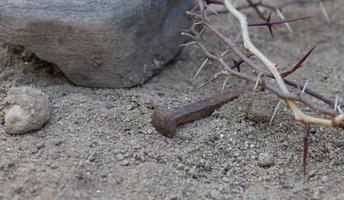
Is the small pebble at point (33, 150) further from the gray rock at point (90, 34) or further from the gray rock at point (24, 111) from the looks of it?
the gray rock at point (90, 34)

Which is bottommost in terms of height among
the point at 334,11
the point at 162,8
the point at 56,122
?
the point at 334,11

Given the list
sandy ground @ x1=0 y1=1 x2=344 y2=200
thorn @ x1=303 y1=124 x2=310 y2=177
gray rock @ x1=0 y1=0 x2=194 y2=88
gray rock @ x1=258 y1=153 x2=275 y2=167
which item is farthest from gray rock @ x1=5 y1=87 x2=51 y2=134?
thorn @ x1=303 y1=124 x2=310 y2=177

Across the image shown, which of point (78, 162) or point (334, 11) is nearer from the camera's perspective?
point (78, 162)

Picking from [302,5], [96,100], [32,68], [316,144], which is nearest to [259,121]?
[316,144]

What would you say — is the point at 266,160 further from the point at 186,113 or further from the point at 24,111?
the point at 24,111

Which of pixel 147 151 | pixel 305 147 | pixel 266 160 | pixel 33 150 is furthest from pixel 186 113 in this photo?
pixel 33 150

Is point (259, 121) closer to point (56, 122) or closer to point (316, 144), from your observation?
point (316, 144)

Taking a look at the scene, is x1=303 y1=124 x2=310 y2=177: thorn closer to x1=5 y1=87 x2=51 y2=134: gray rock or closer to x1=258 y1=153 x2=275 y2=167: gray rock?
x1=258 y1=153 x2=275 y2=167: gray rock

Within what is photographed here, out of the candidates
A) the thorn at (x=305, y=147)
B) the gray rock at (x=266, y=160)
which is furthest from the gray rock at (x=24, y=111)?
the thorn at (x=305, y=147)
